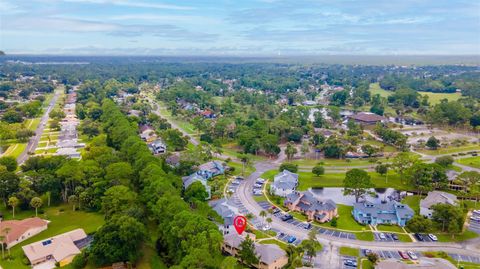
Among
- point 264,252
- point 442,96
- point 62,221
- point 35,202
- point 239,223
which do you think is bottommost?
point 62,221

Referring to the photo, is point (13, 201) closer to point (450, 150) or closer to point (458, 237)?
point (458, 237)

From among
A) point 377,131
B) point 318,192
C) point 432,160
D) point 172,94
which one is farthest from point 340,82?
point 318,192

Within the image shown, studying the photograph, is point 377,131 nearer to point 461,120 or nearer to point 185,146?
point 461,120

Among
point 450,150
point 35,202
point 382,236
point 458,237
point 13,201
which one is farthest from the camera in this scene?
point 450,150

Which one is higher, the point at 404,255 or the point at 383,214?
the point at 383,214

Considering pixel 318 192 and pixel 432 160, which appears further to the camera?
pixel 432 160

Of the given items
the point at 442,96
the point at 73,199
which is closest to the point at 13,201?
the point at 73,199

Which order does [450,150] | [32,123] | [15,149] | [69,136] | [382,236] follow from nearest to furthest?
[382,236] < [15,149] < [450,150] < [69,136] < [32,123]

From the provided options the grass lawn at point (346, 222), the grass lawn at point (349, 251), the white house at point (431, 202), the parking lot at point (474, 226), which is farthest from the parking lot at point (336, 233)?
the parking lot at point (474, 226)
